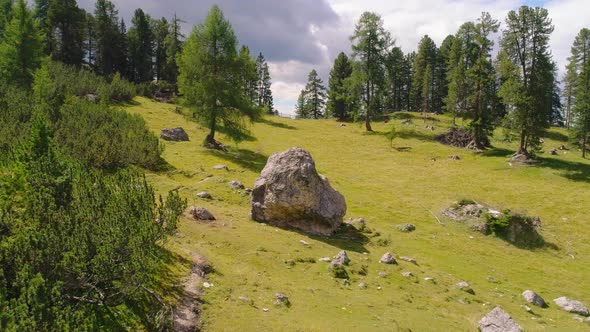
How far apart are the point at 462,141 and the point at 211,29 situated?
40.1 metres

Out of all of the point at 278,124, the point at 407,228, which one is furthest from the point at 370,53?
the point at 407,228

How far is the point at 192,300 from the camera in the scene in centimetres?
1345

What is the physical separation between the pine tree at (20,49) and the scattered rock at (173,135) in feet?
63.2

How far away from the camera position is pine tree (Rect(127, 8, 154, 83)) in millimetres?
93375

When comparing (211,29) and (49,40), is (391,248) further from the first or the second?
(49,40)

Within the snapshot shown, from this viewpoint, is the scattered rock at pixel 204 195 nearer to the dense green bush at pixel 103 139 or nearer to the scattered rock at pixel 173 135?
the dense green bush at pixel 103 139

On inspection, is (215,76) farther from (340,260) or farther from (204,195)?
(340,260)

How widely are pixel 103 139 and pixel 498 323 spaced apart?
90.8 feet

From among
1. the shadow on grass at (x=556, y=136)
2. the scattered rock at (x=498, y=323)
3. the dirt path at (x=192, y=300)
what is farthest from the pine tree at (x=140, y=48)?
the scattered rock at (x=498, y=323)

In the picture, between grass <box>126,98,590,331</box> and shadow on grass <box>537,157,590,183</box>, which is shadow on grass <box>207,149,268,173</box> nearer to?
grass <box>126,98,590,331</box>

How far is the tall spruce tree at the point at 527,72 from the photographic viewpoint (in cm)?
5172

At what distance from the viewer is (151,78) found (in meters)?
97.7

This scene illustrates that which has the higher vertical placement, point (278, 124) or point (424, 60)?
point (424, 60)

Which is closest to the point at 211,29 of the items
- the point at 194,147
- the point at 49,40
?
the point at 194,147
